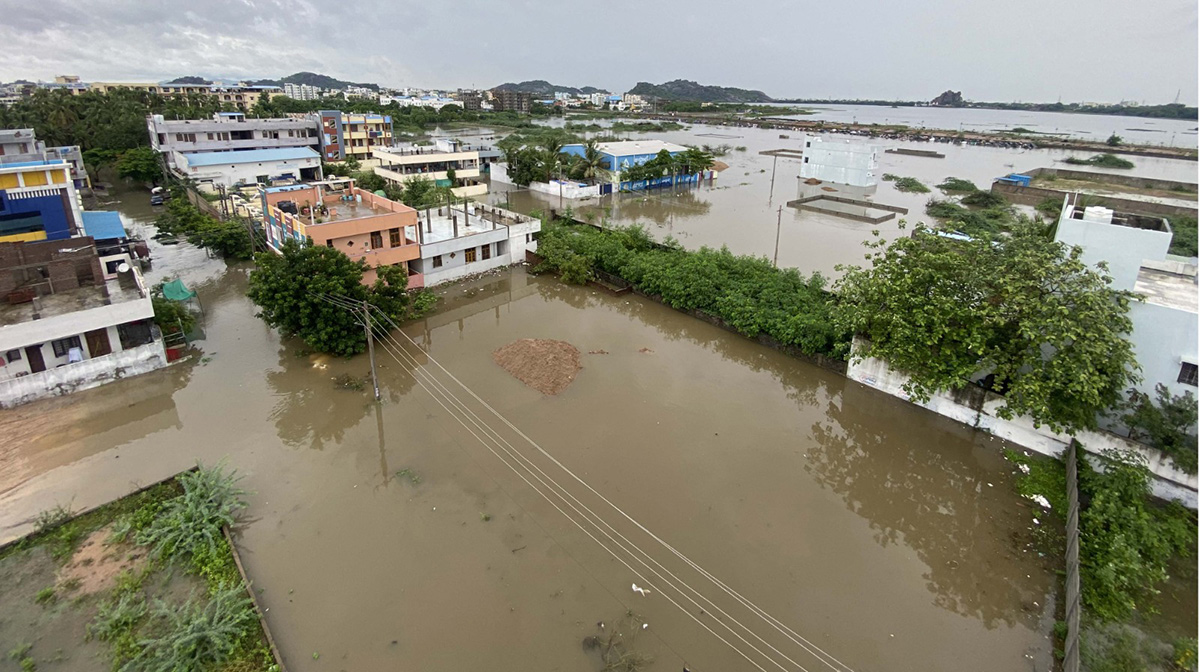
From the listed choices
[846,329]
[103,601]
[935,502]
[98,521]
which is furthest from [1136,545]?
[98,521]

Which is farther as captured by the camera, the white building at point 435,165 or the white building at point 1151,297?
the white building at point 435,165

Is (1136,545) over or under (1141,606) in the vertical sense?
over

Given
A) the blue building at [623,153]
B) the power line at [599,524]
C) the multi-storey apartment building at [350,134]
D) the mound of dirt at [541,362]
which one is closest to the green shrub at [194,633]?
the power line at [599,524]

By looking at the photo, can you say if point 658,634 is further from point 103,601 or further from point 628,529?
point 103,601

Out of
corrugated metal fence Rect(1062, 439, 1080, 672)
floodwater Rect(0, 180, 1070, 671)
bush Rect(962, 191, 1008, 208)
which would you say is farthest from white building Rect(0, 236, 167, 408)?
bush Rect(962, 191, 1008, 208)

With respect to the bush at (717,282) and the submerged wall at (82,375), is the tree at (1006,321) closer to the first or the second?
the bush at (717,282)

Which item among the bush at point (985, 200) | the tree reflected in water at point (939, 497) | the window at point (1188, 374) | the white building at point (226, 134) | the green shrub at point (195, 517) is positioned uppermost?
the white building at point (226, 134)

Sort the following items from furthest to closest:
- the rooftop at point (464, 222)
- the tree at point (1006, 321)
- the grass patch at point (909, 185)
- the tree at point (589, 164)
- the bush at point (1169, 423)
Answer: the grass patch at point (909, 185) → the tree at point (589, 164) → the rooftop at point (464, 222) → the tree at point (1006, 321) → the bush at point (1169, 423)
